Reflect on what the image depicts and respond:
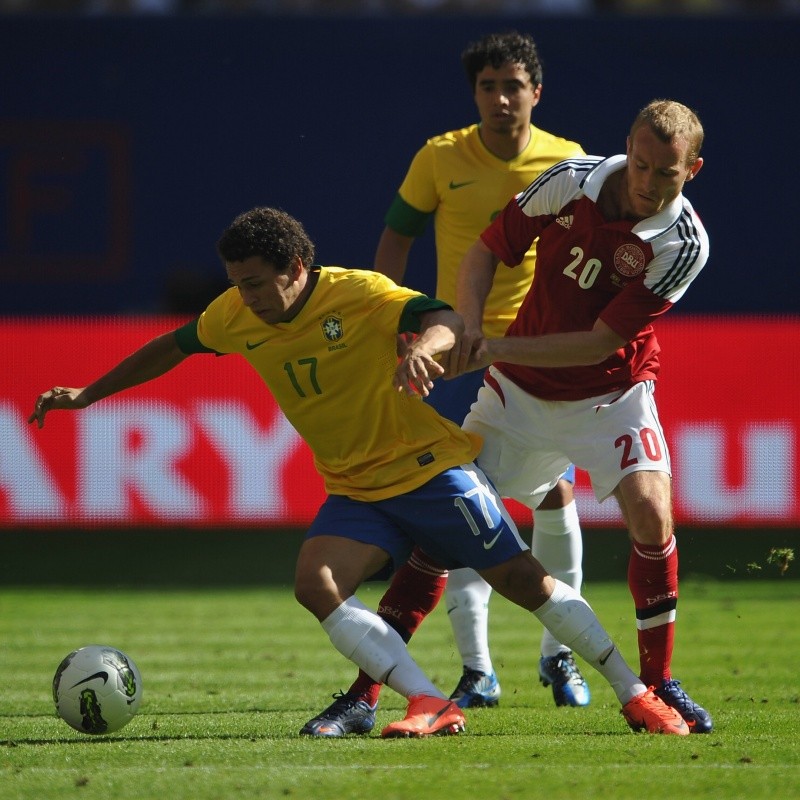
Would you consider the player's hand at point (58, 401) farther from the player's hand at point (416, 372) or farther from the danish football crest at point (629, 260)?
the danish football crest at point (629, 260)

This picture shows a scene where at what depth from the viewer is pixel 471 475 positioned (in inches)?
220

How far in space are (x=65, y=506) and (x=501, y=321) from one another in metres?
5.44

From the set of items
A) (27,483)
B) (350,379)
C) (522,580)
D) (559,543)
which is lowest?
(27,483)

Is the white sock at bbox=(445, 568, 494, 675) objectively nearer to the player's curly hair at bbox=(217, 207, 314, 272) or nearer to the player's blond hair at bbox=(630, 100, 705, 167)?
the player's curly hair at bbox=(217, 207, 314, 272)

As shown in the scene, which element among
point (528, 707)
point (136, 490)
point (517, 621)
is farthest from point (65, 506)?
point (528, 707)

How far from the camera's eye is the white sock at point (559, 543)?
655 cm

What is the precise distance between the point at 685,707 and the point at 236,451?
20.0 feet

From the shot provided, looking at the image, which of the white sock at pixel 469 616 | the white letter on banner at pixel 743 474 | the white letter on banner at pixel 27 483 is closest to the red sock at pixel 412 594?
the white sock at pixel 469 616

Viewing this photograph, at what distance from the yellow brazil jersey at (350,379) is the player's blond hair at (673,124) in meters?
1.05

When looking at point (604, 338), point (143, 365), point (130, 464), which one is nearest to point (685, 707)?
point (604, 338)

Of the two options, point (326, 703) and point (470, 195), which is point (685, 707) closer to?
point (326, 703)

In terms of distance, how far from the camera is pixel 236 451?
11.2 metres

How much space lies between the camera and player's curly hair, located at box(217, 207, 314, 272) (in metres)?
5.27

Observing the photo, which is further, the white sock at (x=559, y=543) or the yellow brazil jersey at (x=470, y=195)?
the yellow brazil jersey at (x=470, y=195)
